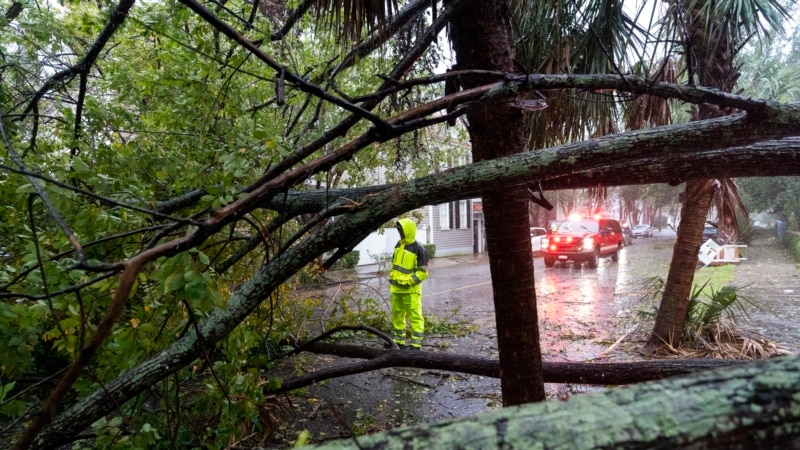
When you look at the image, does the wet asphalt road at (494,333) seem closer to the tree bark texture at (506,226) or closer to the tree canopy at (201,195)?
the tree canopy at (201,195)

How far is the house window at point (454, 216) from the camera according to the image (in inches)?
851

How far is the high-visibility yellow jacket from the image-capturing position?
20.9 feet

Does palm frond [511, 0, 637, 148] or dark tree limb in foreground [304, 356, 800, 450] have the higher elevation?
palm frond [511, 0, 637, 148]

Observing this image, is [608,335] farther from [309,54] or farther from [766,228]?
[766,228]

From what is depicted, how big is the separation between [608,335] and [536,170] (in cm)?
615

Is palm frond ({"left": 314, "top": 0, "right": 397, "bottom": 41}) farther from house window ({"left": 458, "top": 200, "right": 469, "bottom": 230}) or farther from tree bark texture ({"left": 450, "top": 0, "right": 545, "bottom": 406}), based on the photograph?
house window ({"left": 458, "top": 200, "right": 469, "bottom": 230})

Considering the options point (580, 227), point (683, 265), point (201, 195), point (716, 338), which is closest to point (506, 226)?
point (201, 195)

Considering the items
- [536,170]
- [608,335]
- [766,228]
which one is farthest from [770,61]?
[536,170]

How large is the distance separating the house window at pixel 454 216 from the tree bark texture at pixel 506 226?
18215mm

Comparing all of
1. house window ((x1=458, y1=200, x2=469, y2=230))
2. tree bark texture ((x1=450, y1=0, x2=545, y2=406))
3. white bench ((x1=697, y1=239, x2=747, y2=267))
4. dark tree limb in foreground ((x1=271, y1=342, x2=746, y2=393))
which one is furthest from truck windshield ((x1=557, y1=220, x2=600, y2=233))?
tree bark texture ((x1=450, y1=0, x2=545, y2=406))

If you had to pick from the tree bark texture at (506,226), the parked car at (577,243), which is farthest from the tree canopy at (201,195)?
the parked car at (577,243)

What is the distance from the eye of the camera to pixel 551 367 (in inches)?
133

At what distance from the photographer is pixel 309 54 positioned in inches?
222

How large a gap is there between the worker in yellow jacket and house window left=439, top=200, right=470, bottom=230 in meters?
14.5
